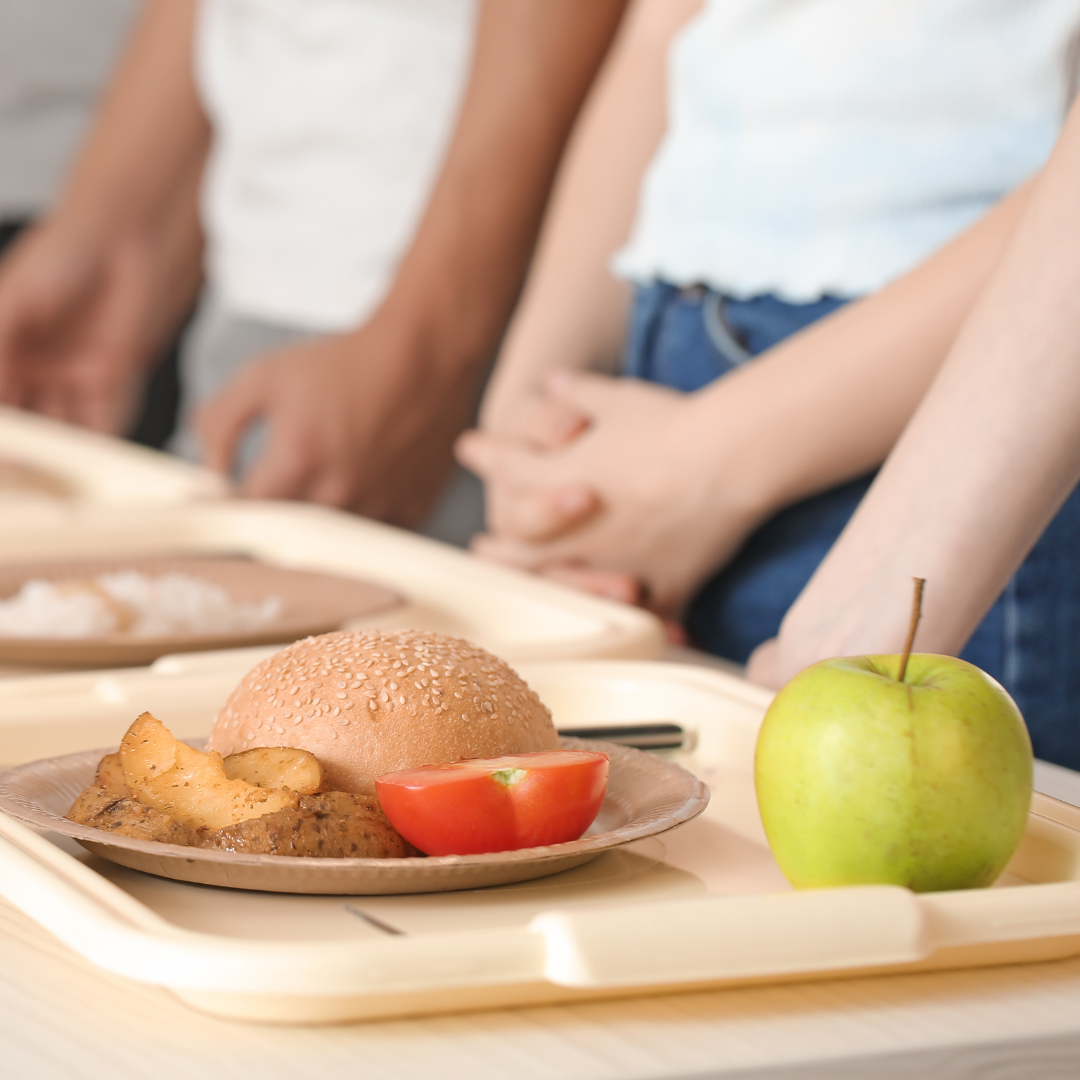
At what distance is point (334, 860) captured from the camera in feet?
1.70

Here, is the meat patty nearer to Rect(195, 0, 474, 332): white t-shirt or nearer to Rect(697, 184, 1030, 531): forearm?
Rect(697, 184, 1030, 531): forearm

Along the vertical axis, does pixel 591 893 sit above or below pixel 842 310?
below

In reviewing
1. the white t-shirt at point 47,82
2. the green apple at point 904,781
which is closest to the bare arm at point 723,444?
the green apple at point 904,781

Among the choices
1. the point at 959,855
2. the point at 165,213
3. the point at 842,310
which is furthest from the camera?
the point at 165,213

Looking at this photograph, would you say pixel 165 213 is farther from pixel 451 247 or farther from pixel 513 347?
pixel 513 347

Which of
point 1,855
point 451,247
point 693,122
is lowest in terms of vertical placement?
point 1,855

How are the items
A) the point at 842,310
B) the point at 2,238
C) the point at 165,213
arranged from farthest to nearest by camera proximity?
the point at 2,238 → the point at 165,213 → the point at 842,310

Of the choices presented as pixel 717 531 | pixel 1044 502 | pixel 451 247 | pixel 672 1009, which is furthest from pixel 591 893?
pixel 451 247

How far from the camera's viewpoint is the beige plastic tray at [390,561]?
102 cm

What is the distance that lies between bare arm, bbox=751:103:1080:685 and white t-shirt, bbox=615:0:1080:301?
0.32 meters

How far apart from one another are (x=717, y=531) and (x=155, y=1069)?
0.78 meters

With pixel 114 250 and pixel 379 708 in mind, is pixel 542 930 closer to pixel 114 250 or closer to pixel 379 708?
pixel 379 708

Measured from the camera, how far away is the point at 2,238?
319cm

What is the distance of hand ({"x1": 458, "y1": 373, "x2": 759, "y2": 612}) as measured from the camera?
1130 millimetres
